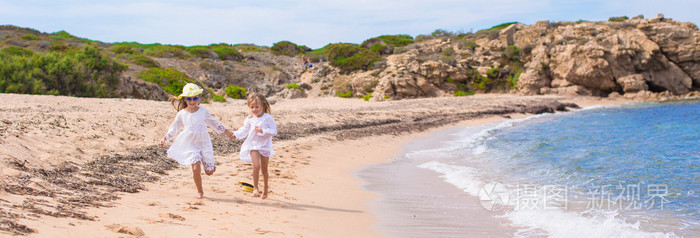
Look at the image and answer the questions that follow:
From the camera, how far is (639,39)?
38594 mm

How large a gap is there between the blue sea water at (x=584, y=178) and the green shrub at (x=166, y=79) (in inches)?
669

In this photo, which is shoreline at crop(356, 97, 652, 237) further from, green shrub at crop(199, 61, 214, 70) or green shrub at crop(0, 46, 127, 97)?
green shrub at crop(199, 61, 214, 70)

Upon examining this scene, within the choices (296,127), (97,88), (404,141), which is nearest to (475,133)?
(404,141)

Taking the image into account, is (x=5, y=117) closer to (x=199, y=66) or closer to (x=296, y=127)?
(x=296, y=127)

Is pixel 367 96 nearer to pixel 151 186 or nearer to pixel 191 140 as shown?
pixel 151 186

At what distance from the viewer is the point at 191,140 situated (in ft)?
18.0

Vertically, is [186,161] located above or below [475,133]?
above

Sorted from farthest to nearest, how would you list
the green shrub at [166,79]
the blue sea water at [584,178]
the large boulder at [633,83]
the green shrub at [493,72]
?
the green shrub at [493,72]
the large boulder at [633,83]
the green shrub at [166,79]
the blue sea water at [584,178]

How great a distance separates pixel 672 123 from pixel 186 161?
19.7m

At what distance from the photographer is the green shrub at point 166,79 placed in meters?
25.7

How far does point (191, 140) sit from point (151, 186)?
947 millimetres

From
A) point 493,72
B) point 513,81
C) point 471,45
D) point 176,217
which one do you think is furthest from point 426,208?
point 471,45

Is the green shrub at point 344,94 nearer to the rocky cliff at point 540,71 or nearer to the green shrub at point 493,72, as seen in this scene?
the rocky cliff at point 540,71

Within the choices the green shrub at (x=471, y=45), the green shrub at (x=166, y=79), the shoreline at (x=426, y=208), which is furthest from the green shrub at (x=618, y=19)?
the shoreline at (x=426, y=208)
